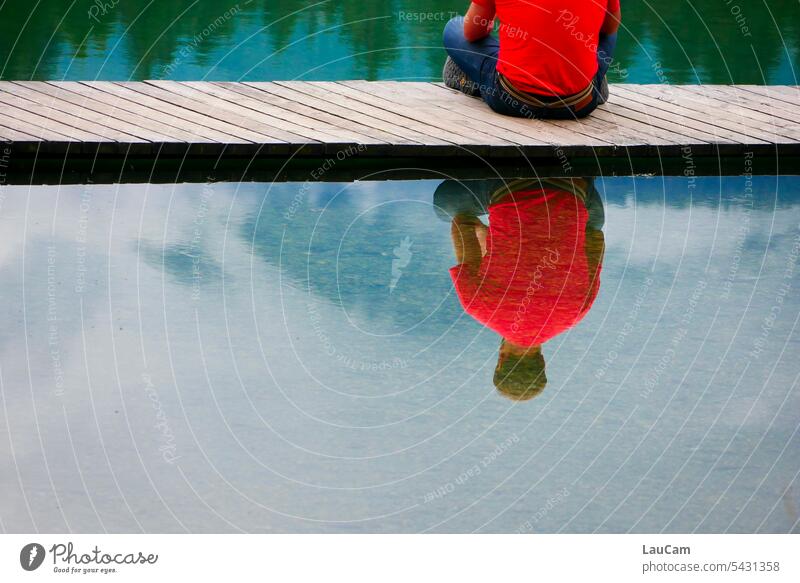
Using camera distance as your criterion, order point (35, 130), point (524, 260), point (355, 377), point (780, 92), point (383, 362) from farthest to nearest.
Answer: point (780, 92), point (35, 130), point (524, 260), point (383, 362), point (355, 377)

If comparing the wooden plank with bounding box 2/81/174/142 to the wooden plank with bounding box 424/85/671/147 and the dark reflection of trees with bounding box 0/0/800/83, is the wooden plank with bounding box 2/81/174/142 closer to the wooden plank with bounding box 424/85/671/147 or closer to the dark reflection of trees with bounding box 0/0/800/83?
the dark reflection of trees with bounding box 0/0/800/83

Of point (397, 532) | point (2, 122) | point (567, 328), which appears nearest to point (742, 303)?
point (567, 328)

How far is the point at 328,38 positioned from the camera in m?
7.73

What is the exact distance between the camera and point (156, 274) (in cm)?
398

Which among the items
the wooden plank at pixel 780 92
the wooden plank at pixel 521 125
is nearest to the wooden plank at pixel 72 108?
the wooden plank at pixel 521 125

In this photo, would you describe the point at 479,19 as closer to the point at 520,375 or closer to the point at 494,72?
the point at 494,72

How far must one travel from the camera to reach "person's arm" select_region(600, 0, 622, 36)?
5.69m

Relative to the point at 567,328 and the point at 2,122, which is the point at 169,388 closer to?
the point at 567,328

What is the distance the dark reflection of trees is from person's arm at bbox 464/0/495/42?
106cm

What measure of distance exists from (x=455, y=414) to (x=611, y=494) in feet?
1.67

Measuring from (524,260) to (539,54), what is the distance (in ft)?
5.33

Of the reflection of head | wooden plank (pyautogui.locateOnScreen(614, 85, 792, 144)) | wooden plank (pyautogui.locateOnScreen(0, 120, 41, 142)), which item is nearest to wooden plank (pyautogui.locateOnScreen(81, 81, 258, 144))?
wooden plank (pyautogui.locateOnScreen(0, 120, 41, 142))

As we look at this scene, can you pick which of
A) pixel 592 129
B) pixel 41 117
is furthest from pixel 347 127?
pixel 41 117

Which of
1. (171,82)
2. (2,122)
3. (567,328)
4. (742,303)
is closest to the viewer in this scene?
(567,328)
